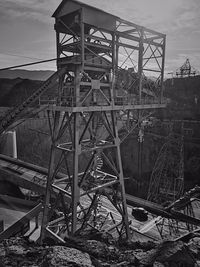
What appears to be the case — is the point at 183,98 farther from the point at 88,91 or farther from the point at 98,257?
the point at 98,257

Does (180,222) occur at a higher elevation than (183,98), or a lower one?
lower

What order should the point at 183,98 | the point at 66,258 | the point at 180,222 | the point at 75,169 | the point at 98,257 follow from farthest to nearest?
1. the point at 183,98
2. the point at 180,222
3. the point at 75,169
4. the point at 98,257
5. the point at 66,258

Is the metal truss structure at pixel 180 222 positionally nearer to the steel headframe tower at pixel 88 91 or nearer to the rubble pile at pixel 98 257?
the steel headframe tower at pixel 88 91

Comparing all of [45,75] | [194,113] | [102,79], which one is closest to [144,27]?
[102,79]

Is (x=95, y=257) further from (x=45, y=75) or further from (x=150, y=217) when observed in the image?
(x=45, y=75)

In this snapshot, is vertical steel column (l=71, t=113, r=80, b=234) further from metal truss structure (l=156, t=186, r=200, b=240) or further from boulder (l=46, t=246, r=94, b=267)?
metal truss structure (l=156, t=186, r=200, b=240)

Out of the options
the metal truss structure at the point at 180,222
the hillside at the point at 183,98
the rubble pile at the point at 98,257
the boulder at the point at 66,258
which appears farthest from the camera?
Result: the hillside at the point at 183,98

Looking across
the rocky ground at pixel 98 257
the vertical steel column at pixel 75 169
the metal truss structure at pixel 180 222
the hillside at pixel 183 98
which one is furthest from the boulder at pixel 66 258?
the hillside at pixel 183 98

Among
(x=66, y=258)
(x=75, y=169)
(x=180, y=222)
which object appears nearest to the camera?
(x=66, y=258)

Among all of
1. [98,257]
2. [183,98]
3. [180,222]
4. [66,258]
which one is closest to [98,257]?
[98,257]

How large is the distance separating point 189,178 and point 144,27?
26161mm

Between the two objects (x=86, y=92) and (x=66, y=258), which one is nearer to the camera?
(x=66, y=258)

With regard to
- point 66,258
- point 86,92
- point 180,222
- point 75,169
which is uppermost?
point 86,92

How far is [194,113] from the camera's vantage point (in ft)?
126
